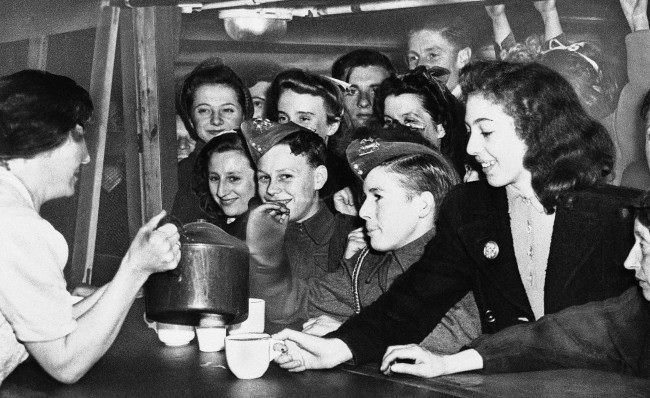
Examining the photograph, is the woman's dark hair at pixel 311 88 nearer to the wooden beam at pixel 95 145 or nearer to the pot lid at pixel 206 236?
the wooden beam at pixel 95 145

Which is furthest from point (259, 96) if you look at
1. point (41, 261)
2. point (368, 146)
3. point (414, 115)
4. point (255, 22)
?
point (41, 261)

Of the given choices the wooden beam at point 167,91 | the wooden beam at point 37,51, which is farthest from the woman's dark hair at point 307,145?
the wooden beam at point 37,51

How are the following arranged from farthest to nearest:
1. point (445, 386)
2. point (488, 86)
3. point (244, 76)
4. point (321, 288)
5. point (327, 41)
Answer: point (244, 76) < point (327, 41) < point (321, 288) < point (488, 86) < point (445, 386)

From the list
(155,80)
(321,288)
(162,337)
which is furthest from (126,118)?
(162,337)

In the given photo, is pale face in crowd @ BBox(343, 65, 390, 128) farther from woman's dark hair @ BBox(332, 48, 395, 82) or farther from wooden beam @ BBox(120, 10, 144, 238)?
wooden beam @ BBox(120, 10, 144, 238)

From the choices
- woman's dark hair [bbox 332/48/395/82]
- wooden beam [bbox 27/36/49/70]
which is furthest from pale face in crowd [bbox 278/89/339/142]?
wooden beam [bbox 27/36/49/70]

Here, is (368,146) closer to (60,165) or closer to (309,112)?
(60,165)

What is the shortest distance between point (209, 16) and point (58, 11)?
2.25 feet

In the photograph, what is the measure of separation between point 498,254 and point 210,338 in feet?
1.87

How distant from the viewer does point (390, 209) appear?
1.90 meters

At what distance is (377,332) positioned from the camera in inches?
63.1

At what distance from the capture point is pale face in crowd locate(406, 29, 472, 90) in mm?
3037

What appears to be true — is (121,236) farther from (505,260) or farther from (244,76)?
(505,260)

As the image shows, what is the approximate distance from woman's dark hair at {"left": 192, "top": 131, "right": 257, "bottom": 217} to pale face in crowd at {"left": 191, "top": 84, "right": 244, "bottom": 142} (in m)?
0.27
